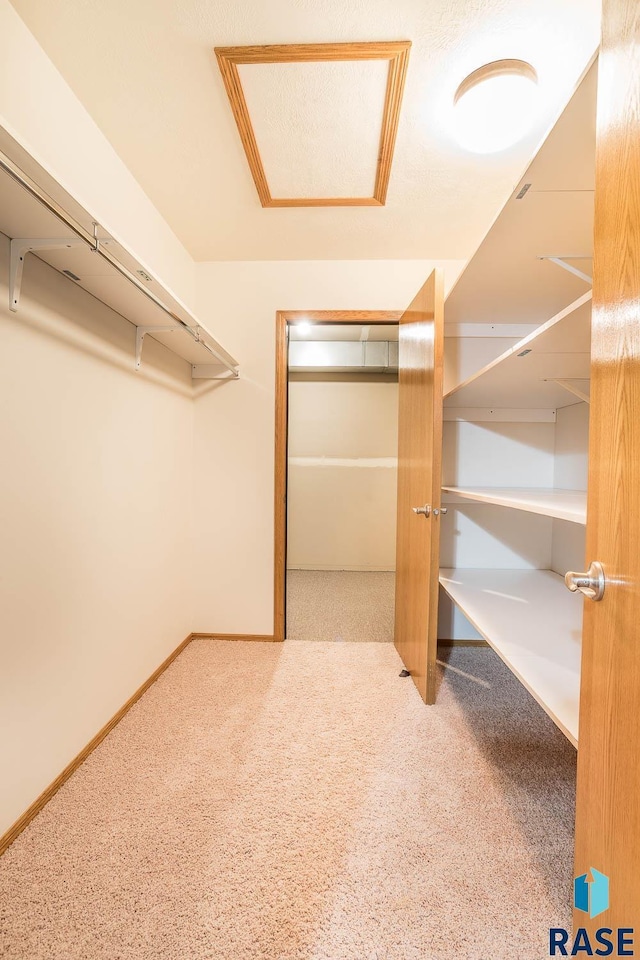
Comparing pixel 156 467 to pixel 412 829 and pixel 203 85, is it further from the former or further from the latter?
pixel 412 829

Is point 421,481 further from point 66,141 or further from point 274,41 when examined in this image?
point 66,141

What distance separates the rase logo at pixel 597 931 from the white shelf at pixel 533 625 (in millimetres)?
215

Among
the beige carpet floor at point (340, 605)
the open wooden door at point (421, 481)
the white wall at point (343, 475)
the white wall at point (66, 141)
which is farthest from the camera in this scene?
the white wall at point (343, 475)

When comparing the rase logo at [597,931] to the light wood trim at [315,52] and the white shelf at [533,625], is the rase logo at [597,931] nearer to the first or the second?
the white shelf at [533,625]

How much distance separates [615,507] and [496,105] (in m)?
1.44

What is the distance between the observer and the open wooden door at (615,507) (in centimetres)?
66

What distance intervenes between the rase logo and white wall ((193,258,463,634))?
77.6 inches

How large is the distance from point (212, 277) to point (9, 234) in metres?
1.60

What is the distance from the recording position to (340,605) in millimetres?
3379

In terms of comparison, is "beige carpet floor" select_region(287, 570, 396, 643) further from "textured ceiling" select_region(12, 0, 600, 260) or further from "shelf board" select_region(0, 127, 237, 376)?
"textured ceiling" select_region(12, 0, 600, 260)

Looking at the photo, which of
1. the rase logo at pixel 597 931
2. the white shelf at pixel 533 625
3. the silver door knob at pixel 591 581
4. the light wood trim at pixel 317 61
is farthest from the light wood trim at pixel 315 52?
the rase logo at pixel 597 931

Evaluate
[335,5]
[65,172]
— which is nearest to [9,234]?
[65,172]

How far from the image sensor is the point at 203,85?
1.42 m

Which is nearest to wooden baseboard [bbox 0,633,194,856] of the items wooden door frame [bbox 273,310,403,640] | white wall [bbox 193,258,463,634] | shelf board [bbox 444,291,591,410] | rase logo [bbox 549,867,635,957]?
white wall [bbox 193,258,463,634]
